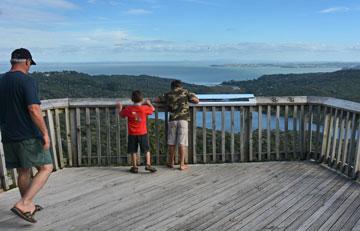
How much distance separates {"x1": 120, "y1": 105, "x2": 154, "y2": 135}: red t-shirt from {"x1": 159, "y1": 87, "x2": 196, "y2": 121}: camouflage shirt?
370mm

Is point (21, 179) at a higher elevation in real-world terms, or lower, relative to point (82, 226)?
higher

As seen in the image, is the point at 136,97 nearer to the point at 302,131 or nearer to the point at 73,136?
the point at 73,136

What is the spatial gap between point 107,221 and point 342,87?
85.1ft

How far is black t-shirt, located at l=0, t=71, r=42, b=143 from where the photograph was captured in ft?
12.5

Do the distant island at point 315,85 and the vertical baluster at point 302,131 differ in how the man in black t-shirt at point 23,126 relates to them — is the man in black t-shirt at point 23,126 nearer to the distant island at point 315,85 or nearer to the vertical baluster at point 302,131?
the vertical baluster at point 302,131

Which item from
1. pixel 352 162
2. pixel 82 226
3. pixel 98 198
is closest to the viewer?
pixel 82 226

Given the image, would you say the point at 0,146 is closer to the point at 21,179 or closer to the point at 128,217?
the point at 21,179

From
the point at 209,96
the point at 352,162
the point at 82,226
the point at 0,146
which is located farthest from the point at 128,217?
the point at 352,162

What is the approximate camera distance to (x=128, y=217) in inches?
171

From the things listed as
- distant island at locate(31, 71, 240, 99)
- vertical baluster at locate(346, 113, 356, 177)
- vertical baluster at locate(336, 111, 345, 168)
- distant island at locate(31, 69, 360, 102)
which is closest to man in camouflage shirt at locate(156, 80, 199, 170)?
vertical baluster at locate(336, 111, 345, 168)

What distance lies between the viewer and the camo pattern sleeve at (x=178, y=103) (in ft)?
20.8

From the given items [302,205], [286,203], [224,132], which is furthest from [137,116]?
[302,205]

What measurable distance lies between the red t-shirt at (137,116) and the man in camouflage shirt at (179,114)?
40 cm

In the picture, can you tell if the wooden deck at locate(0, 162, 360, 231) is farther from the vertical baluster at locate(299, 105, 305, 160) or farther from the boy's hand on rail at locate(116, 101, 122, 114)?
the boy's hand on rail at locate(116, 101, 122, 114)
